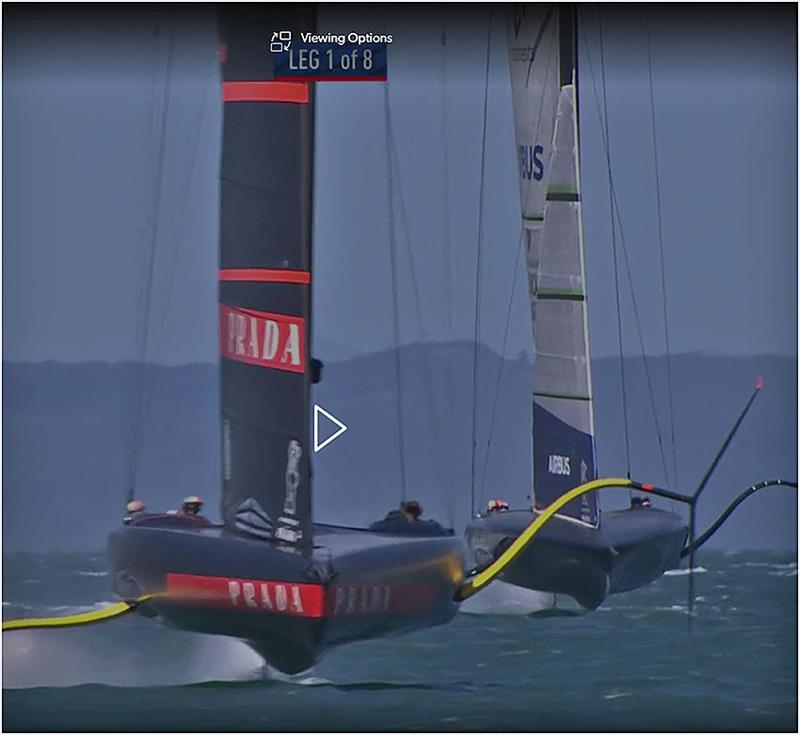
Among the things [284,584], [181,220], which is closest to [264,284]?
[181,220]

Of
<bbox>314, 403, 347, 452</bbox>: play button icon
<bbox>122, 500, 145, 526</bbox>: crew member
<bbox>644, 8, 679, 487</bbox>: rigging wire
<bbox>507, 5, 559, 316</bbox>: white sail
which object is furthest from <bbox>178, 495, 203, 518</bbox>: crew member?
<bbox>644, 8, 679, 487</bbox>: rigging wire

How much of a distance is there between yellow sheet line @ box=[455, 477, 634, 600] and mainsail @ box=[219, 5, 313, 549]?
764mm

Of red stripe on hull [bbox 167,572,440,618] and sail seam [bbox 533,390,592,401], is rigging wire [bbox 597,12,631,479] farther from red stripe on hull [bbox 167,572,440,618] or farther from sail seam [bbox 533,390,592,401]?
red stripe on hull [bbox 167,572,440,618]

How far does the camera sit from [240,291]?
10586 millimetres

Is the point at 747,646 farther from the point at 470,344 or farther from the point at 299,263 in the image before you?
the point at 299,263

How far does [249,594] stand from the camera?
409 inches

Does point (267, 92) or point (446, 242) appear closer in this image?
point (267, 92)

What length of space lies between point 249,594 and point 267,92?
72.3 inches

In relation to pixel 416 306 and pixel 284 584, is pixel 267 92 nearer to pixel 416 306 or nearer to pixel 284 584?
pixel 416 306

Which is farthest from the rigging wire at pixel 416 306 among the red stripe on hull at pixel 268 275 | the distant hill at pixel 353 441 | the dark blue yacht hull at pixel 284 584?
the red stripe on hull at pixel 268 275

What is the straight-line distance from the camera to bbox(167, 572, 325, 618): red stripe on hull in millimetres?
10273

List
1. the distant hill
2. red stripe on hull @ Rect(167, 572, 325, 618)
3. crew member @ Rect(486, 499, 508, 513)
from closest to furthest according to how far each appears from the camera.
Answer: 1. red stripe on hull @ Rect(167, 572, 325, 618)
2. the distant hill
3. crew member @ Rect(486, 499, 508, 513)

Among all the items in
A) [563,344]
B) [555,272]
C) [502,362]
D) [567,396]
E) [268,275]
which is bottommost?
[567,396]

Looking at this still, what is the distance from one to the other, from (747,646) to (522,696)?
86 centimetres
